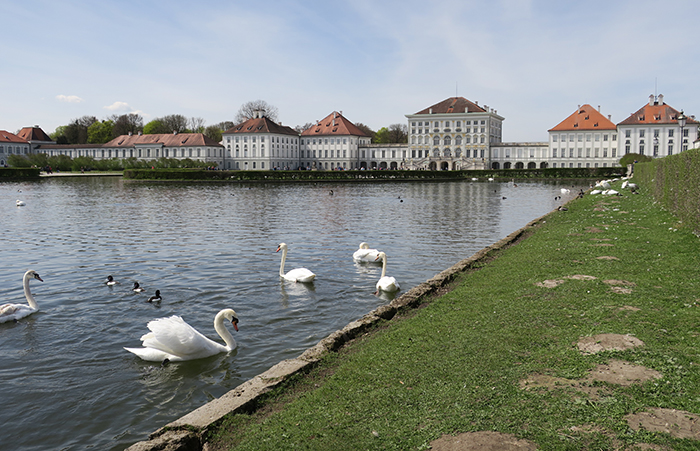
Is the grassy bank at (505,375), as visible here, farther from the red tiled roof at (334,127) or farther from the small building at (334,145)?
the red tiled roof at (334,127)

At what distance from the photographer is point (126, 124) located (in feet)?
483

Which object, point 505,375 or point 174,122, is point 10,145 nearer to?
point 174,122

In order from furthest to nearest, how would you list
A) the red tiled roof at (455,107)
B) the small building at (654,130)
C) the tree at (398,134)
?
1. the tree at (398,134)
2. the red tiled roof at (455,107)
3. the small building at (654,130)

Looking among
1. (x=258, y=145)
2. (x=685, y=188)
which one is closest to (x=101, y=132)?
(x=258, y=145)

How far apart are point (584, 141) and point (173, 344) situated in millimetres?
122715

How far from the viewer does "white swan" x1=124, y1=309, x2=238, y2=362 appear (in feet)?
25.2

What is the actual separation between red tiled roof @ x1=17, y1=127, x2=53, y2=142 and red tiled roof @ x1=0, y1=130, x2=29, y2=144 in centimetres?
357

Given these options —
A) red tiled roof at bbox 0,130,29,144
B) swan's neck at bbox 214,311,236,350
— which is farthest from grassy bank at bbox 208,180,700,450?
red tiled roof at bbox 0,130,29,144

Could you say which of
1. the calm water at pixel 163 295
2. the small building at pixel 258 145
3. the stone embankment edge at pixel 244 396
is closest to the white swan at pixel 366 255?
the calm water at pixel 163 295

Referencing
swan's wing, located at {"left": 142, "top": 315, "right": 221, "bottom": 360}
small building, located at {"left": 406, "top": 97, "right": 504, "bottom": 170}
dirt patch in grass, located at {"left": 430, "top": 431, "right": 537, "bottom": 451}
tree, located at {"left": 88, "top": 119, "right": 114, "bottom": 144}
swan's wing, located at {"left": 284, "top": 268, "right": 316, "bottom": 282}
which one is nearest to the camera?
dirt patch in grass, located at {"left": 430, "top": 431, "right": 537, "bottom": 451}

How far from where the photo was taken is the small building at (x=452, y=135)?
12319 centimetres

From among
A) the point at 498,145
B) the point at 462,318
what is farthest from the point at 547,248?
the point at 498,145

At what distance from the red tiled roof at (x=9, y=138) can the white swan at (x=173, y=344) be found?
156 m

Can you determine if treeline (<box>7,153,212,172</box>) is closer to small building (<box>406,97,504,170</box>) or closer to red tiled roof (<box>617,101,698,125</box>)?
small building (<box>406,97,504,170</box>)
